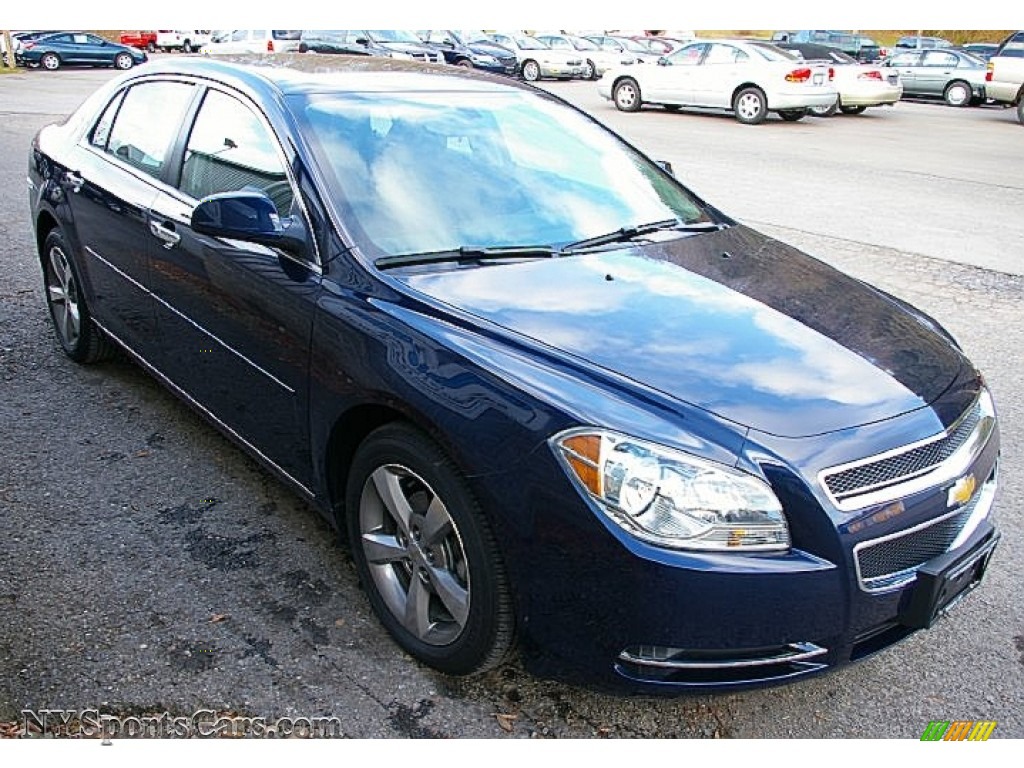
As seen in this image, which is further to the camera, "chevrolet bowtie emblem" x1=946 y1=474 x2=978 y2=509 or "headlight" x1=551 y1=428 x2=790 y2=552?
"chevrolet bowtie emblem" x1=946 y1=474 x2=978 y2=509

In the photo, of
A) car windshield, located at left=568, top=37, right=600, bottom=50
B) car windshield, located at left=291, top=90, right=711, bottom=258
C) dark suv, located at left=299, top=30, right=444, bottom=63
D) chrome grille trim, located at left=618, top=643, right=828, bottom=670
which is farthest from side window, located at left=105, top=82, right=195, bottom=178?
car windshield, located at left=568, top=37, right=600, bottom=50

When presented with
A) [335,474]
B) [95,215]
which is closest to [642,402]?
[335,474]

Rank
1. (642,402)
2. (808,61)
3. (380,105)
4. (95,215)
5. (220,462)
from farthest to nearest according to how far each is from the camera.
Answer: (808,61)
(95,215)
(220,462)
(380,105)
(642,402)

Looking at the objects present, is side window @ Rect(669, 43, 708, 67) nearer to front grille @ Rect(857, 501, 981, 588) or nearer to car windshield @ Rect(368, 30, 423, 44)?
car windshield @ Rect(368, 30, 423, 44)

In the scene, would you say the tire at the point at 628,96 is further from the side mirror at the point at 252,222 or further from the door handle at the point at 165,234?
the side mirror at the point at 252,222

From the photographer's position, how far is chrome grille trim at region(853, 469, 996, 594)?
7.43 feet

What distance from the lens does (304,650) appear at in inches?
111

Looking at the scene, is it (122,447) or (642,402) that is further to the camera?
(122,447)

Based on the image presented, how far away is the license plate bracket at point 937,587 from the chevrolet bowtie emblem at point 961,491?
0.13 m

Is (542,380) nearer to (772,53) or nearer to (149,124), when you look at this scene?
(149,124)

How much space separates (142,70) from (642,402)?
10.9 feet

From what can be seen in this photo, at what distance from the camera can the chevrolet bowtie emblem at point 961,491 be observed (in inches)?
96.8

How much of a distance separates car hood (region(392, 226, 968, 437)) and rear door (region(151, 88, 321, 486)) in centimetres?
50

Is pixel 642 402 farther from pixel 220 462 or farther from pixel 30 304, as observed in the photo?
pixel 30 304
